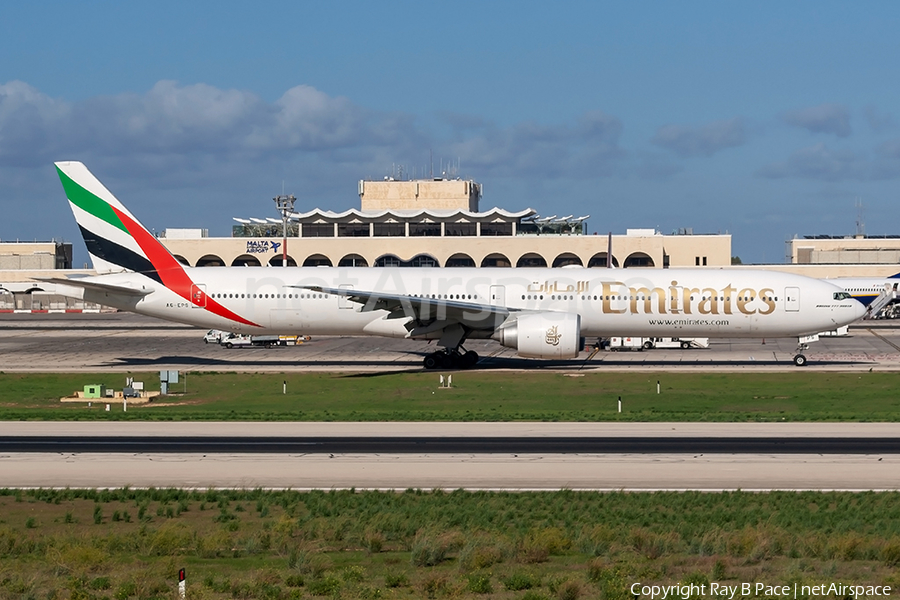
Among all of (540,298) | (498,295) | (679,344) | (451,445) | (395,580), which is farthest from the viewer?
(679,344)

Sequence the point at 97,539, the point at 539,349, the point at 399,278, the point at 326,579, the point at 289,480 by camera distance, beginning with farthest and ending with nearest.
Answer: the point at 399,278
the point at 539,349
the point at 289,480
the point at 97,539
the point at 326,579

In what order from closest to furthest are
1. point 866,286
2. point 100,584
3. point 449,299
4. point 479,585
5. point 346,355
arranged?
point 479,585, point 100,584, point 449,299, point 346,355, point 866,286

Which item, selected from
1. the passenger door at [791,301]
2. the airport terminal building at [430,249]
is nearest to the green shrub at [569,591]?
the passenger door at [791,301]

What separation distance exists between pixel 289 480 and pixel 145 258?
33.3m

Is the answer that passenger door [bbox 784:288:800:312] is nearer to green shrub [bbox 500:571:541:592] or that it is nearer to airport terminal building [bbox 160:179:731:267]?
green shrub [bbox 500:571:541:592]

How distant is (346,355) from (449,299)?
12011 millimetres

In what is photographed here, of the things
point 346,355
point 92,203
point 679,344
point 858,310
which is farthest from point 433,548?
point 679,344

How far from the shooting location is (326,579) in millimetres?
16047

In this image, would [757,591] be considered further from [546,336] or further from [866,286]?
[866,286]

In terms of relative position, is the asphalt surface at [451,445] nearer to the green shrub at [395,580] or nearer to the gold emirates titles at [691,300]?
the green shrub at [395,580]

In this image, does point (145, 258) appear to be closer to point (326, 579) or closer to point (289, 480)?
point (289, 480)

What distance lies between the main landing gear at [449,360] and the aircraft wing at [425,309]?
5.12ft

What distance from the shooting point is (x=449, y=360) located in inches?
2083

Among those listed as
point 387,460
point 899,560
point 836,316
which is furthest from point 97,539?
point 836,316
